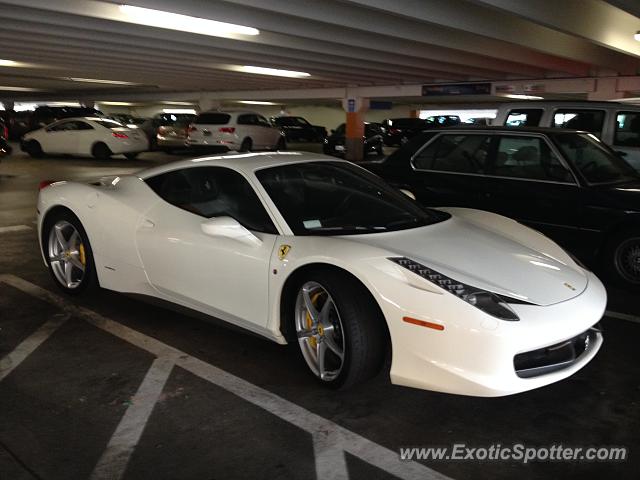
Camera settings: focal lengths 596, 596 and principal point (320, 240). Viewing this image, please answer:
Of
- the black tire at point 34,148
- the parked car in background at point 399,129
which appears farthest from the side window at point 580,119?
the parked car in background at point 399,129

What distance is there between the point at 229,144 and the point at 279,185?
1583cm

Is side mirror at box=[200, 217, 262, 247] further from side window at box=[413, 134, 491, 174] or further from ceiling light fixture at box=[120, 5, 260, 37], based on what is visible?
ceiling light fixture at box=[120, 5, 260, 37]

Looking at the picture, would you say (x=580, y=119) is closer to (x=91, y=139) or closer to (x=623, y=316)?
(x=623, y=316)

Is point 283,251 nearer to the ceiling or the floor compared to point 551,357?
nearer to the ceiling

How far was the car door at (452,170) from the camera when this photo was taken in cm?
617

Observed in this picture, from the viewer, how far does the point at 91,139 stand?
18500mm

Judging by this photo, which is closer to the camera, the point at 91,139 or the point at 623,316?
the point at 623,316

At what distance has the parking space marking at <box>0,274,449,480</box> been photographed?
2703 mm

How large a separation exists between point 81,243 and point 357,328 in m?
2.73

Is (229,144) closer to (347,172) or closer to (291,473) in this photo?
(347,172)

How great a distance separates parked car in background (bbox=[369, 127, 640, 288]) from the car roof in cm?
214

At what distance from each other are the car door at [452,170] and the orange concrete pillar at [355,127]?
54.8 ft

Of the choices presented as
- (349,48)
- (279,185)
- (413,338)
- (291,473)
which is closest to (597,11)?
(349,48)

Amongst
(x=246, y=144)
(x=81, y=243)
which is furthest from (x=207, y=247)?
(x=246, y=144)
